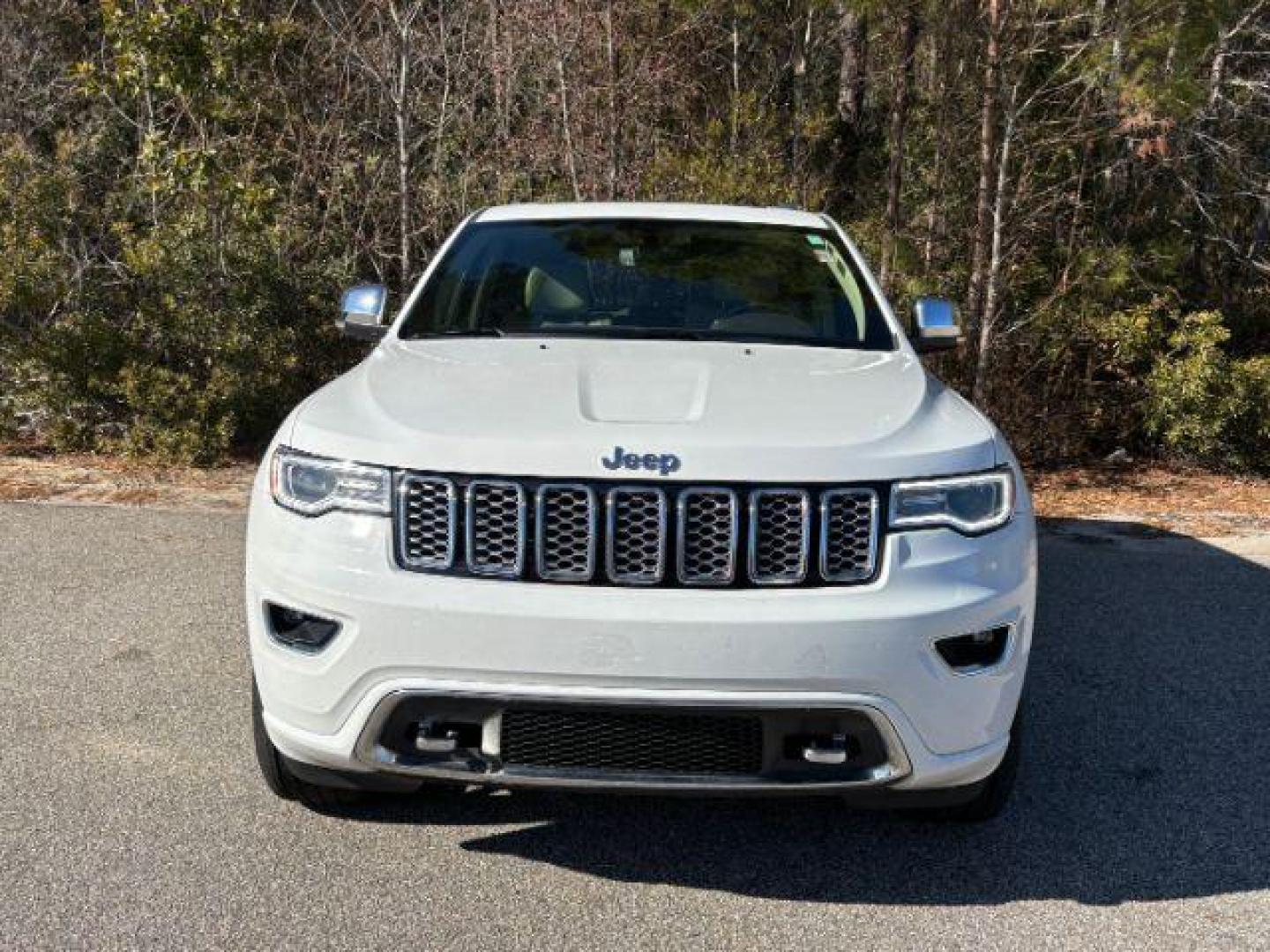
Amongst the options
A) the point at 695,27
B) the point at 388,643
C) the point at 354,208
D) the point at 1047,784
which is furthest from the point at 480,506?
the point at 695,27

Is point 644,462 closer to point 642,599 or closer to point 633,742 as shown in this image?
point 642,599

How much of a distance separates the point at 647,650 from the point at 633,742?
9.7 inches

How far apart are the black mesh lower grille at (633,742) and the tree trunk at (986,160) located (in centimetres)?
650

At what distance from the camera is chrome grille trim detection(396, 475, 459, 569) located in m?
2.85

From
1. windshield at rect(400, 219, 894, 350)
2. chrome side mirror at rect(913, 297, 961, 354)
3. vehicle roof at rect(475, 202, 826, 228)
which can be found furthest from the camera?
vehicle roof at rect(475, 202, 826, 228)

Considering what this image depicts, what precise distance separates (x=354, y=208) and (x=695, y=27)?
323cm

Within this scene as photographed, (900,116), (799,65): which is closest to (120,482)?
(900,116)

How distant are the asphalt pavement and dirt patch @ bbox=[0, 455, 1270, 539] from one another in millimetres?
2908

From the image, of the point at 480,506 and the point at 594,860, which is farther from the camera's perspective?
the point at 594,860

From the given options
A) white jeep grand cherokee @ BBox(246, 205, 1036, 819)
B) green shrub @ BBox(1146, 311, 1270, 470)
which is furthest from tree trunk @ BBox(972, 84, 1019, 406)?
white jeep grand cherokee @ BBox(246, 205, 1036, 819)

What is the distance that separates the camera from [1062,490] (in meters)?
8.38

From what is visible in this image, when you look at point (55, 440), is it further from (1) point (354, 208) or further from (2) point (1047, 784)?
(2) point (1047, 784)

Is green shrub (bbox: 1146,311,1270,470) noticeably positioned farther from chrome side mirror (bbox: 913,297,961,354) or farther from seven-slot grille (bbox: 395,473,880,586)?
seven-slot grille (bbox: 395,473,880,586)

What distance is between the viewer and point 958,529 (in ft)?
9.56
